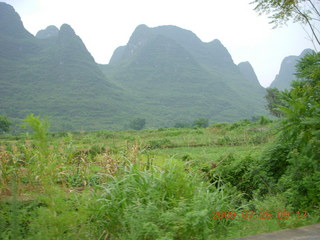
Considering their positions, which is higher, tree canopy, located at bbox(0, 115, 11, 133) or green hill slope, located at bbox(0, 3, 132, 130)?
green hill slope, located at bbox(0, 3, 132, 130)

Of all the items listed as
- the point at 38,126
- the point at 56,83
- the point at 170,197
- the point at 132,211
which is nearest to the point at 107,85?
the point at 56,83

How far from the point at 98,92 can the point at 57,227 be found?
81.4 meters

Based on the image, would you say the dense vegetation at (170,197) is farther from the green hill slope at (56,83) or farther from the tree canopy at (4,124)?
the green hill slope at (56,83)

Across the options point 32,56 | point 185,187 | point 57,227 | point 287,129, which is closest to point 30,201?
point 57,227

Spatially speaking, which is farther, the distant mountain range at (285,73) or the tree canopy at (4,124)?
the distant mountain range at (285,73)

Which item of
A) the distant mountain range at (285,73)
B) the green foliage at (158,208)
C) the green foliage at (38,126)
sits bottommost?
the green foliage at (158,208)

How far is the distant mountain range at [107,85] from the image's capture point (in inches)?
2657

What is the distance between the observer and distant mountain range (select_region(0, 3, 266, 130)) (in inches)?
2657

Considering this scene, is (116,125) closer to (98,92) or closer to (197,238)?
(98,92)

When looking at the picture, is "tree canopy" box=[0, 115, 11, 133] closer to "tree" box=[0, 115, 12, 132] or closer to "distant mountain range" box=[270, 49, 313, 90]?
"tree" box=[0, 115, 12, 132]
